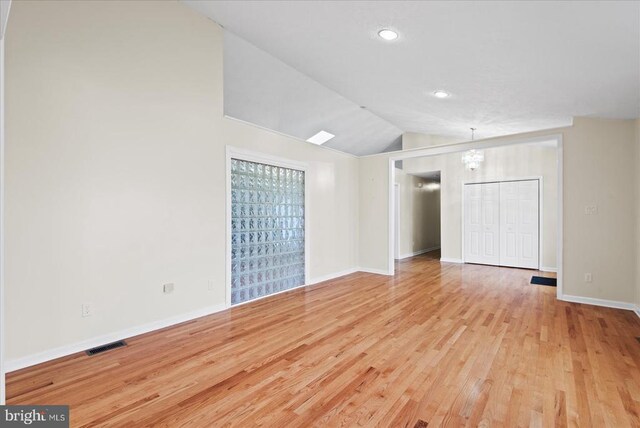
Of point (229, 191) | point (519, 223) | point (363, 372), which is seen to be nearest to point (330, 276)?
point (229, 191)

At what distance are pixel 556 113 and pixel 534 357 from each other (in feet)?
11.4

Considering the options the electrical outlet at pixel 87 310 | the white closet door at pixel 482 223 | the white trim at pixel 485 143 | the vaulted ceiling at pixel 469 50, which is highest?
the vaulted ceiling at pixel 469 50

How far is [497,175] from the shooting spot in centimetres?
716

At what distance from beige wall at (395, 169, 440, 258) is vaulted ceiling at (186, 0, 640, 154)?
3926 millimetres

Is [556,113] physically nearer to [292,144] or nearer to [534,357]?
[534,357]

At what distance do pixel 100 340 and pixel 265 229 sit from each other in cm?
224

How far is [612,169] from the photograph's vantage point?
413cm

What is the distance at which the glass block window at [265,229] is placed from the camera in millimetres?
4141

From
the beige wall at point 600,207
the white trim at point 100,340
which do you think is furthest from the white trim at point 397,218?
the white trim at point 100,340

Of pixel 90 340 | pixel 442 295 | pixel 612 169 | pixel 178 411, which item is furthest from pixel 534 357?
pixel 90 340

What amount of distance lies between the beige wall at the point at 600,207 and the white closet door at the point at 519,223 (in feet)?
8.34

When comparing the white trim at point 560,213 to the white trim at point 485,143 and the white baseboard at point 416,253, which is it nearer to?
the white trim at point 485,143

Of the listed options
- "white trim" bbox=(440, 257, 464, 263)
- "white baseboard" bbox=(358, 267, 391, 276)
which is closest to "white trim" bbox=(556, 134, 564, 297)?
"white baseboard" bbox=(358, 267, 391, 276)
